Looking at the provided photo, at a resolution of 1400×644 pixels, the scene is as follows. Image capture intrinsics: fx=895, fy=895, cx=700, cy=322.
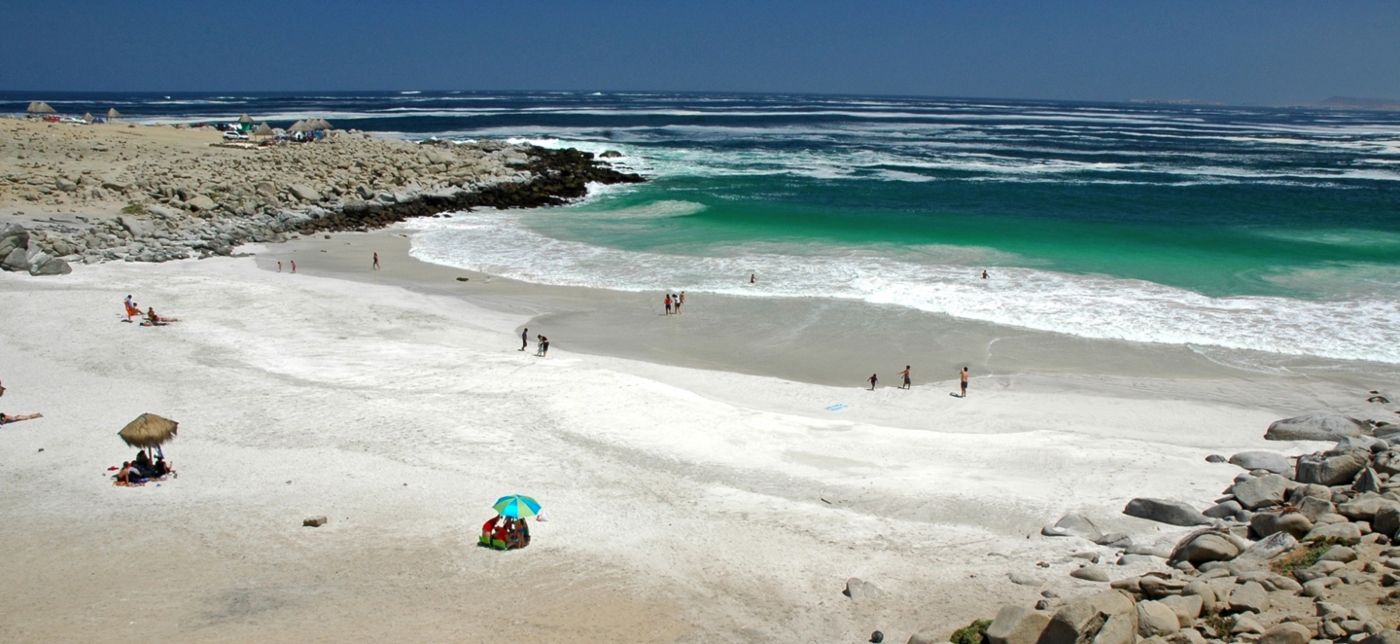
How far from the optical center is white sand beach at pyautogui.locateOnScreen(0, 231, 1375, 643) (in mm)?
9305

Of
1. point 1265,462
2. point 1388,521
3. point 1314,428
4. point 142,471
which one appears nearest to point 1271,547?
point 1388,521

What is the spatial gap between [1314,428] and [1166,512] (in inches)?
209

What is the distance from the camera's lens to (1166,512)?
10.9 metres

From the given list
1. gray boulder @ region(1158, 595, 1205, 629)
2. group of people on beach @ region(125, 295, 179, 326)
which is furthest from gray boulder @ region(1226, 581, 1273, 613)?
group of people on beach @ region(125, 295, 179, 326)

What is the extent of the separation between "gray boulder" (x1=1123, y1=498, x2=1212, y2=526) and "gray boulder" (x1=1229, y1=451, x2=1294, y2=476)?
6.89 feet

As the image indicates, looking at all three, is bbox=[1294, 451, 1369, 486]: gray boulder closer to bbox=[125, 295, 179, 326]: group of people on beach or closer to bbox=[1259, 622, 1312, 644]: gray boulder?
bbox=[1259, 622, 1312, 644]: gray boulder

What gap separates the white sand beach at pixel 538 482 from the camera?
9305 mm

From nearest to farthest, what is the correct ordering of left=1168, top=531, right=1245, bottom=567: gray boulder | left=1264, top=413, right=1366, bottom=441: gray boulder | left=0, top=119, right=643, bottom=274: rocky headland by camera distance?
left=1168, top=531, right=1245, bottom=567: gray boulder
left=1264, top=413, right=1366, bottom=441: gray boulder
left=0, top=119, right=643, bottom=274: rocky headland

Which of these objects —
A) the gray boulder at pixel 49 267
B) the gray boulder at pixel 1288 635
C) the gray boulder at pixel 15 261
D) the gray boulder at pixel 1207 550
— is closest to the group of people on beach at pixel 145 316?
the gray boulder at pixel 49 267

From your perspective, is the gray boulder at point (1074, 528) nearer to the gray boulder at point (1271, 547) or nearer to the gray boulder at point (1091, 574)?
the gray boulder at point (1091, 574)

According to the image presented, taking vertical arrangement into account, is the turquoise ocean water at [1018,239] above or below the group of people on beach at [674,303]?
above

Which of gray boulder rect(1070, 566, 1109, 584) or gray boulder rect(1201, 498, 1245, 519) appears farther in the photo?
gray boulder rect(1201, 498, 1245, 519)

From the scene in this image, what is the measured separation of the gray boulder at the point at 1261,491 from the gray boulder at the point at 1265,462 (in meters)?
1.15

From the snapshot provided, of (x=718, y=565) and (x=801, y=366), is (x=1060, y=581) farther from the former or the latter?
(x=801, y=366)
